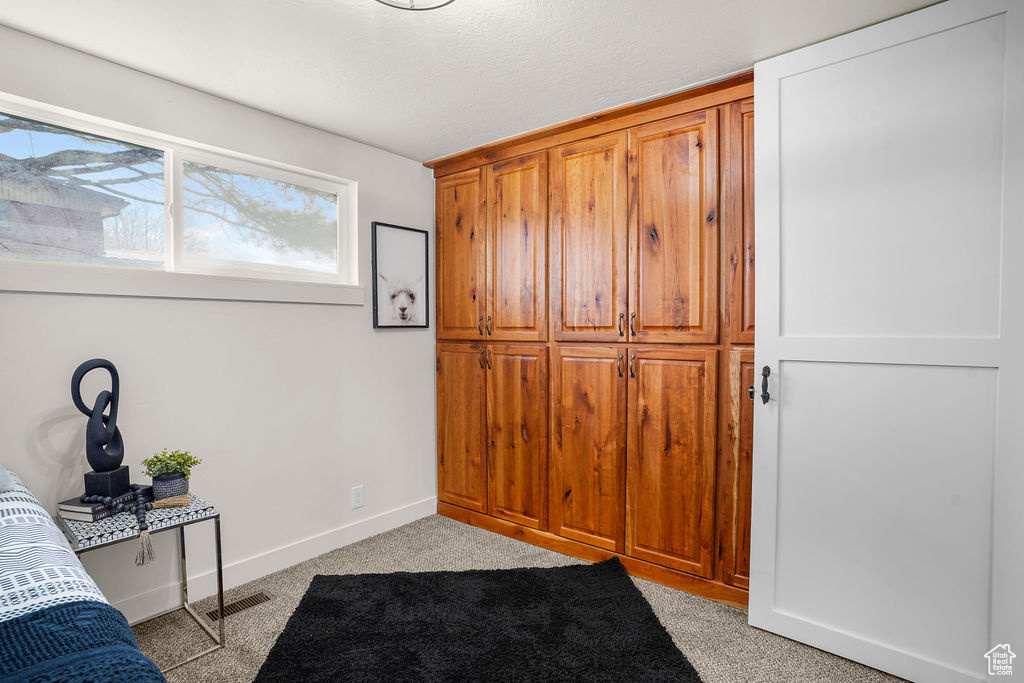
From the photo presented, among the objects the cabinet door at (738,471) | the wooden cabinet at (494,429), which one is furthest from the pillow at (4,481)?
the cabinet door at (738,471)

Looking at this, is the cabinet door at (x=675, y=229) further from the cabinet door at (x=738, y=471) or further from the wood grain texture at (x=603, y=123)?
the cabinet door at (x=738, y=471)

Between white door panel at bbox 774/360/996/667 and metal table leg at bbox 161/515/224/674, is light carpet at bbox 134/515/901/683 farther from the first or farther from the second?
white door panel at bbox 774/360/996/667

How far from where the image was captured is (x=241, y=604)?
2447 mm

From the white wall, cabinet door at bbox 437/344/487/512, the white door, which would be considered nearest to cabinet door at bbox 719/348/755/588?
the white door

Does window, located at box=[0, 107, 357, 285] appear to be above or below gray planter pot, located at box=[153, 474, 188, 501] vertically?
above

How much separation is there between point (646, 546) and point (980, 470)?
139cm

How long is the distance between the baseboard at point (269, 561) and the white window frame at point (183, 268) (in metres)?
1.31

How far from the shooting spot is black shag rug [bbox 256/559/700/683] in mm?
1953

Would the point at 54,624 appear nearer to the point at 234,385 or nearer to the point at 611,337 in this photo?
the point at 234,385

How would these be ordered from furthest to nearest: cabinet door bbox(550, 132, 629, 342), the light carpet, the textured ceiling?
cabinet door bbox(550, 132, 629, 342) → the light carpet → the textured ceiling

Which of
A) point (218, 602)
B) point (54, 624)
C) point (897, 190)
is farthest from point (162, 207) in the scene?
point (897, 190)

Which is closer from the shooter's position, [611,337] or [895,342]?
[895,342]

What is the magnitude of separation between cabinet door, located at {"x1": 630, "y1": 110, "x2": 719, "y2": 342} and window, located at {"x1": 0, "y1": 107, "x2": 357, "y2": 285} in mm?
1671

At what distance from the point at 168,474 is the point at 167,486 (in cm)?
5
